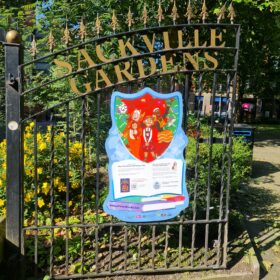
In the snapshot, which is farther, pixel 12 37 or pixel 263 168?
pixel 263 168

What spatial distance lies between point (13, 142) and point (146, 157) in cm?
118

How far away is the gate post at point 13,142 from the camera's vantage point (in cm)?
293

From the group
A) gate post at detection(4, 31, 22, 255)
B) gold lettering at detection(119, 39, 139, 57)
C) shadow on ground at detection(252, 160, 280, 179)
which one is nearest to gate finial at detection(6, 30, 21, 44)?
gate post at detection(4, 31, 22, 255)

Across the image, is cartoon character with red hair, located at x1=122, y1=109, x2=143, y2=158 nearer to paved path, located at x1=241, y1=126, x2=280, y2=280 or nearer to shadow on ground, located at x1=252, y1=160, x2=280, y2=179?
paved path, located at x1=241, y1=126, x2=280, y2=280

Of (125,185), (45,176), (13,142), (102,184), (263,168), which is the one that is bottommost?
(263,168)

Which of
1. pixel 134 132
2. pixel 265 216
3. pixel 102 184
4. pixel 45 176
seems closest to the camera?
pixel 134 132

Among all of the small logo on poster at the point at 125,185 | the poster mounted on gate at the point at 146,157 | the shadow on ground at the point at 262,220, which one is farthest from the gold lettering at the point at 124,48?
the shadow on ground at the point at 262,220

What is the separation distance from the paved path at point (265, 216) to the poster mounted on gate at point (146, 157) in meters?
1.36

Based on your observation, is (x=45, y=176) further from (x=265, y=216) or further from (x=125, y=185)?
(x=265, y=216)

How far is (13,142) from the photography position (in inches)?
119

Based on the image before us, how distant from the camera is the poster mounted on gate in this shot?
10.4 ft

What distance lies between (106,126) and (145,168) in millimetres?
2317

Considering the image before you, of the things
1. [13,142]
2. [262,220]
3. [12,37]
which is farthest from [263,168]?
[12,37]

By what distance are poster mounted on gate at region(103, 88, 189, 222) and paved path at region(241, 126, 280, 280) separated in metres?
1.36
